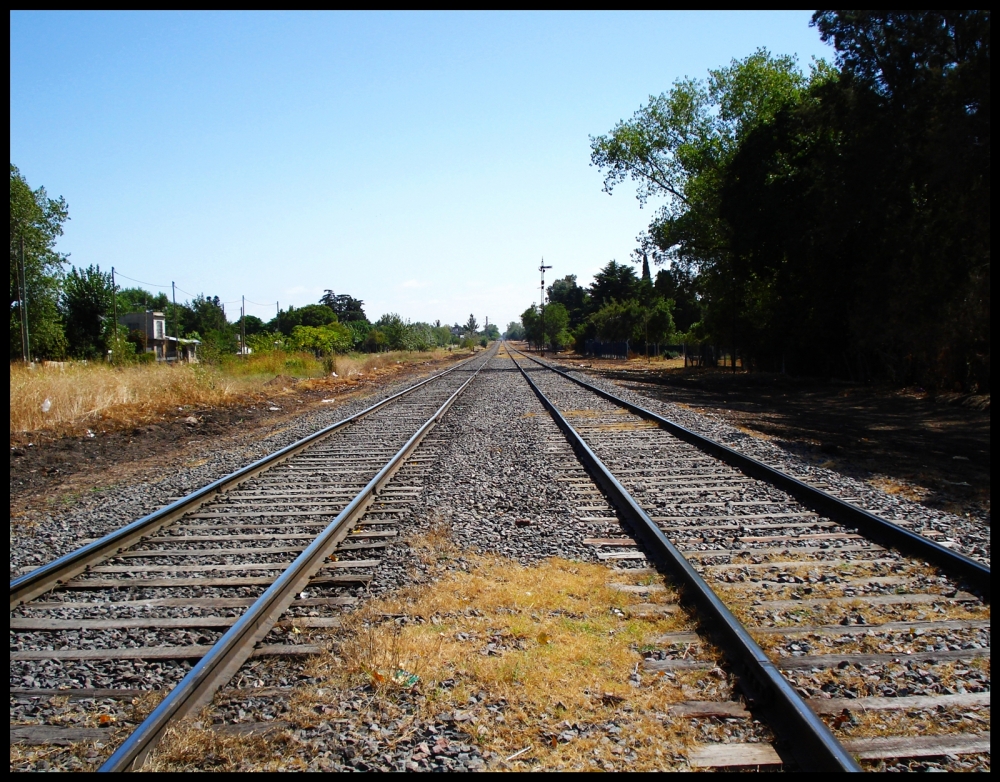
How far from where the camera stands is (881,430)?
13633 millimetres

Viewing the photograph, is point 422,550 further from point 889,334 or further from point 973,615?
point 889,334

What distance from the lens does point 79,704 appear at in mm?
3340

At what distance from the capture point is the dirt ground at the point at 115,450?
9.03m

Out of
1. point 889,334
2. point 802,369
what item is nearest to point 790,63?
point 802,369

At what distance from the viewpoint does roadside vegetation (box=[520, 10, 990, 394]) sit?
16578mm

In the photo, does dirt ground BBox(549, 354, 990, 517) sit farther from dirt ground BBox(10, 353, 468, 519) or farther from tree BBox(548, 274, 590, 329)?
tree BBox(548, 274, 590, 329)

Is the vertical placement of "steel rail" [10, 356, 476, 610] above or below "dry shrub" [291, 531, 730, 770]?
above

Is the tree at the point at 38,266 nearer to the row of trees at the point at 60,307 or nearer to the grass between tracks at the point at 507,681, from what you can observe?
the row of trees at the point at 60,307

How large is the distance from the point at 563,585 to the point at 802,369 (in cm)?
2739

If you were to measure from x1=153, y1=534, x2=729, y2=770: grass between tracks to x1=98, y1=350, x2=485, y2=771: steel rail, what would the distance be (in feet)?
0.35

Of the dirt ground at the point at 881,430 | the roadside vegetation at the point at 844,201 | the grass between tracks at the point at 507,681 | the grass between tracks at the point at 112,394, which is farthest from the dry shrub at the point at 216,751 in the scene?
the roadside vegetation at the point at 844,201

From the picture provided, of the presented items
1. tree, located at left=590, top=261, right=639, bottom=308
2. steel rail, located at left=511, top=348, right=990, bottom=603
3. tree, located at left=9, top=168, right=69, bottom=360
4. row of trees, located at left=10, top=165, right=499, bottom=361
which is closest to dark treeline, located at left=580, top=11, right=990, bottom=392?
steel rail, located at left=511, top=348, right=990, bottom=603

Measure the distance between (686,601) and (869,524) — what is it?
241 centimetres

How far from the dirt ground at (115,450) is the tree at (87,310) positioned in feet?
115
